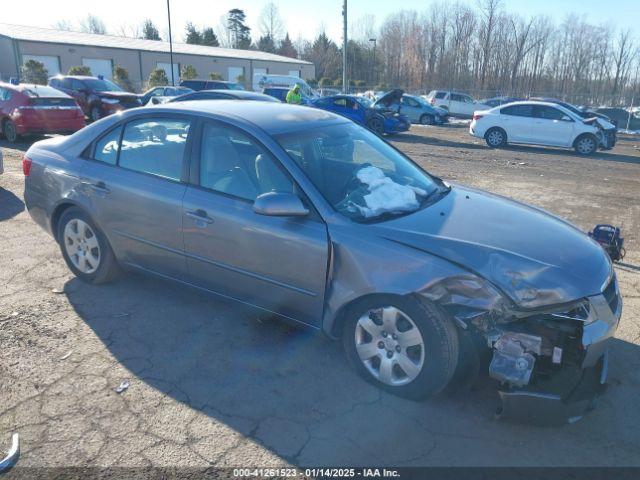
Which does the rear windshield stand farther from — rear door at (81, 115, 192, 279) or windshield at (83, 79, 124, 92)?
rear door at (81, 115, 192, 279)

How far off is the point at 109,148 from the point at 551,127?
15.1 meters

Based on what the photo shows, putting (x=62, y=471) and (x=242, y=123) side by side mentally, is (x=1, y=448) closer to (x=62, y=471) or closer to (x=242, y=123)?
(x=62, y=471)

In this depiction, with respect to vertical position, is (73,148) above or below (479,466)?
above

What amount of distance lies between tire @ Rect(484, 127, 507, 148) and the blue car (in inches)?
128

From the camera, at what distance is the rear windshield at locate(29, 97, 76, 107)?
42.2 feet

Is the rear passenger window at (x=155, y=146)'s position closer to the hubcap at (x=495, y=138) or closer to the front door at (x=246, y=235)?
the front door at (x=246, y=235)

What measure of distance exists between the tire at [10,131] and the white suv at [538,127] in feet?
44.5

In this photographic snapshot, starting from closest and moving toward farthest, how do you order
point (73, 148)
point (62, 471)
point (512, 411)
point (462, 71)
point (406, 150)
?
point (62, 471) < point (512, 411) < point (73, 148) < point (406, 150) < point (462, 71)

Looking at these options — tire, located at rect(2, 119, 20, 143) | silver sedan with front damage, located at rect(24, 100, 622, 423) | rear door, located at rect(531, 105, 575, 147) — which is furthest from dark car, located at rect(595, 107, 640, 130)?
silver sedan with front damage, located at rect(24, 100, 622, 423)

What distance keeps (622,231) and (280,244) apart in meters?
5.73

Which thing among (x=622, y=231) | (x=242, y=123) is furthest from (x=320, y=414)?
(x=622, y=231)

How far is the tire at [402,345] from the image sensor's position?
2.93 meters

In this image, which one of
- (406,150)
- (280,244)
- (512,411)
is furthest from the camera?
(406,150)

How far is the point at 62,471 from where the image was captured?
2.57 meters
